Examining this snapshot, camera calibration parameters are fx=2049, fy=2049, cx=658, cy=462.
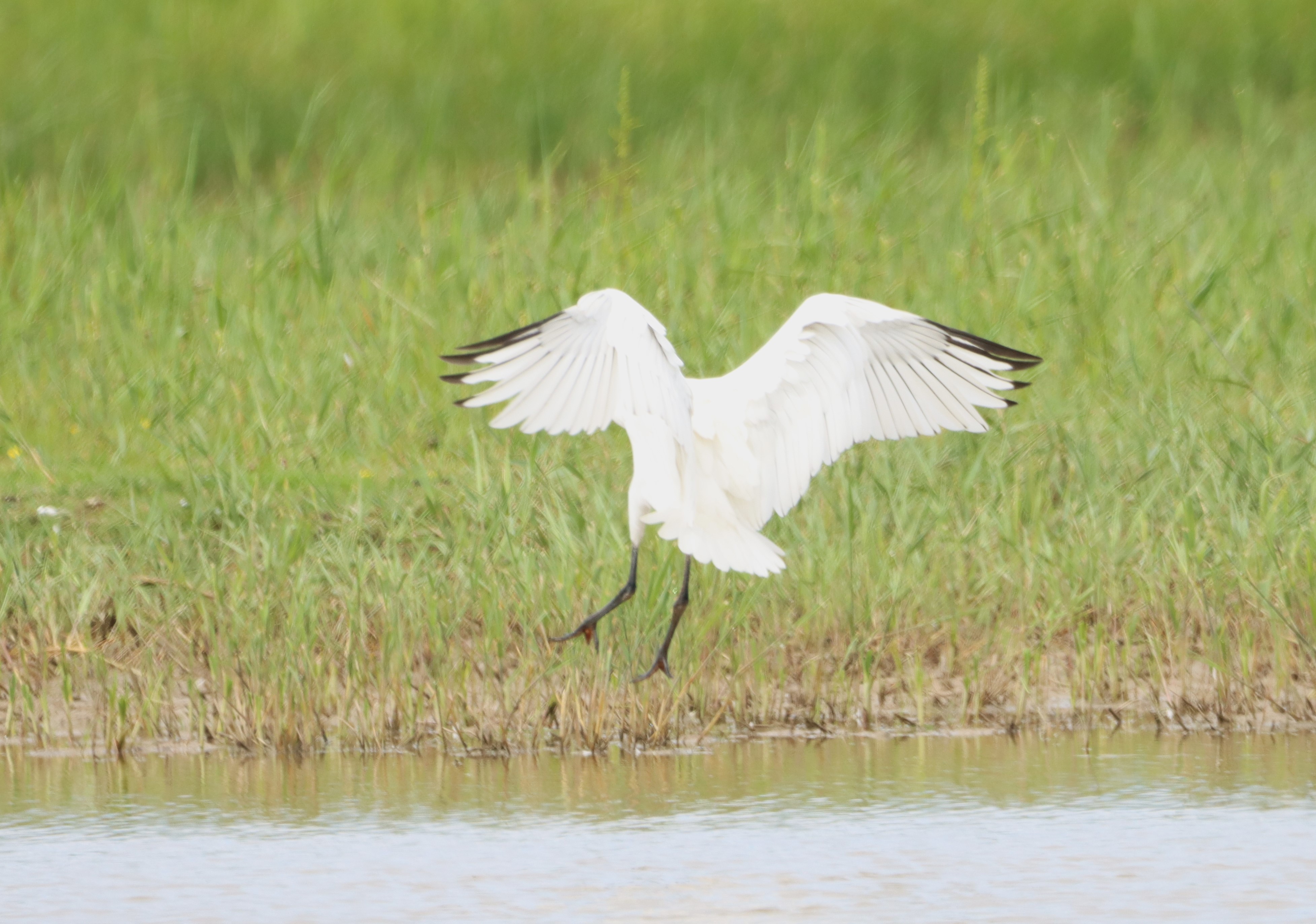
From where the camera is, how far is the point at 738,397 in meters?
5.84

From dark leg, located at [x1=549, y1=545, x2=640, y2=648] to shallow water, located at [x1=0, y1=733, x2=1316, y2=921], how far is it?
0.38 meters

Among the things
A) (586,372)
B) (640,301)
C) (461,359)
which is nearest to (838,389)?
(586,372)

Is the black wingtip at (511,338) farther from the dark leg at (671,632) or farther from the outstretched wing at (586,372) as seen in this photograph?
the dark leg at (671,632)

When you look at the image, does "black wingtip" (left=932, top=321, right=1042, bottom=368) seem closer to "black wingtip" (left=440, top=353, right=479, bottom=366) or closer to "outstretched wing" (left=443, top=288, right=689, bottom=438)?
"outstretched wing" (left=443, top=288, right=689, bottom=438)

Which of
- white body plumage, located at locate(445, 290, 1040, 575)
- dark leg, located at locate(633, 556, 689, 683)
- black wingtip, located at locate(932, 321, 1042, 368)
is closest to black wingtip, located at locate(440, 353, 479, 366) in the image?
white body plumage, located at locate(445, 290, 1040, 575)

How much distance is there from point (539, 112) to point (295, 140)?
4.55 feet

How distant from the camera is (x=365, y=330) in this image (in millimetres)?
8703

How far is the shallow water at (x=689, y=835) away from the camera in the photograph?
429 centimetres

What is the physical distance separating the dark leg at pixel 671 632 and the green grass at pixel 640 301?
6 centimetres

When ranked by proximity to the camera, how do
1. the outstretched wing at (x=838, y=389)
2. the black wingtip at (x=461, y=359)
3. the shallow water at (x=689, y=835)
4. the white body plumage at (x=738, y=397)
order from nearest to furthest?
1. the shallow water at (x=689, y=835)
2. the black wingtip at (x=461, y=359)
3. the white body plumage at (x=738, y=397)
4. the outstretched wing at (x=838, y=389)

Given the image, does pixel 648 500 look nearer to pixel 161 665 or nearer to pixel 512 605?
pixel 512 605

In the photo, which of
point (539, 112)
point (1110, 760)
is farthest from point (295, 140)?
point (1110, 760)

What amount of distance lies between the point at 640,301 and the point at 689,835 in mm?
Answer: 4360

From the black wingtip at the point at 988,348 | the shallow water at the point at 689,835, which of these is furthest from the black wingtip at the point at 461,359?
the black wingtip at the point at 988,348
